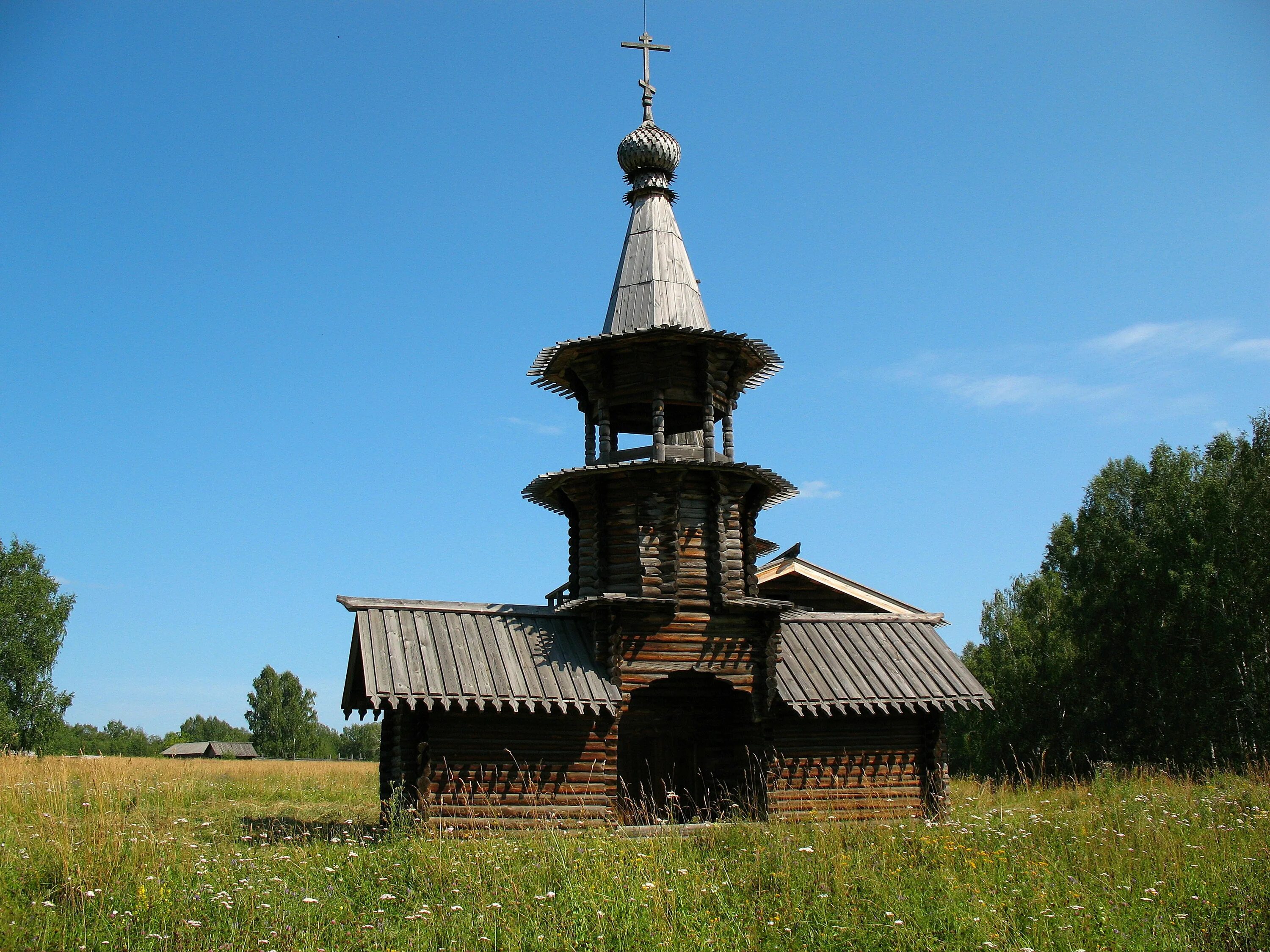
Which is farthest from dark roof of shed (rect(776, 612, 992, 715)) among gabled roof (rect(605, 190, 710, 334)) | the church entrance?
gabled roof (rect(605, 190, 710, 334))

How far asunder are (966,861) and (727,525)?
695cm

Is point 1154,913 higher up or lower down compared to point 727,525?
lower down

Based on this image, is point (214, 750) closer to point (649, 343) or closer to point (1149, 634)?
point (1149, 634)

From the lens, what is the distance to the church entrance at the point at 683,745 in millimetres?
16469

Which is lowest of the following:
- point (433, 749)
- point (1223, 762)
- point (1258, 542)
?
point (1223, 762)

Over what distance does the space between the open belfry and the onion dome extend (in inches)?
40.6

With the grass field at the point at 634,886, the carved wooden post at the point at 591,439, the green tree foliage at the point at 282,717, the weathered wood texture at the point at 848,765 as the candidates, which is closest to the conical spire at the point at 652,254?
the carved wooden post at the point at 591,439

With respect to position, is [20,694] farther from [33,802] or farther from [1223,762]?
[1223,762]

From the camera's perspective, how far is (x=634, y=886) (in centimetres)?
869

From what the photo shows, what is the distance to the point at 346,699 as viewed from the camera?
16.3m

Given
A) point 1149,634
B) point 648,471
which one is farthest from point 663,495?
point 1149,634

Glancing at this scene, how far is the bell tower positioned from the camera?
1509 centimetres

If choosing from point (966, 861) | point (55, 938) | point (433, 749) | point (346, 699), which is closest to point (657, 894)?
point (966, 861)

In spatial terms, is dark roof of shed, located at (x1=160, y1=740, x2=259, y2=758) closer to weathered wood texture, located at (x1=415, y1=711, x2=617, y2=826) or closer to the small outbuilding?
the small outbuilding
